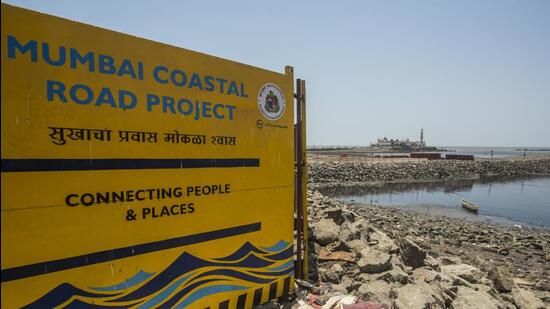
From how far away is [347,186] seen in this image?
34.2 m

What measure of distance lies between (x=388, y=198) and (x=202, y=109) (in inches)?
1085

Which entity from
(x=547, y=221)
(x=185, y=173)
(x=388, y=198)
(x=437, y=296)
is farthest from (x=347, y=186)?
(x=185, y=173)

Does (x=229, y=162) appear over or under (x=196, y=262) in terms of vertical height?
over

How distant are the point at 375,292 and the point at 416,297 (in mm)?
491

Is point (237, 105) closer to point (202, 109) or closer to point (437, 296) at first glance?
point (202, 109)

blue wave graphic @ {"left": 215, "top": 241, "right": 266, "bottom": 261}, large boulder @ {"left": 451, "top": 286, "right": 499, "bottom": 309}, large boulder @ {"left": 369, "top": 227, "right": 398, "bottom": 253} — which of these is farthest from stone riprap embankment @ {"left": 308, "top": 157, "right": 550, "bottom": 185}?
blue wave graphic @ {"left": 215, "top": 241, "right": 266, "bottom": 261}

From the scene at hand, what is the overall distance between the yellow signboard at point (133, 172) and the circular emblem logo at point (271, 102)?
1 cm

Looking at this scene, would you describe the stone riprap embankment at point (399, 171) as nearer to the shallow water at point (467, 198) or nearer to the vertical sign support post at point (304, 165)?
the shallow water at point (467, 198)

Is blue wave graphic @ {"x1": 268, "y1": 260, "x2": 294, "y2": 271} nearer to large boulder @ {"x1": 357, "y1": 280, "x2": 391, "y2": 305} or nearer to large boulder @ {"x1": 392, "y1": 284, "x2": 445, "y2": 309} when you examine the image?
large boulder @ {"x1": 357, "y1": 280, "x2": 391, "y2": 305}

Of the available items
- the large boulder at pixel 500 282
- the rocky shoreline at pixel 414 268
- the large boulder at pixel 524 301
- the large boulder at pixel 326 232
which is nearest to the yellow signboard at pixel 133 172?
the rocky shoreline at pixel 414 268

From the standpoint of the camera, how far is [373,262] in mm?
5082

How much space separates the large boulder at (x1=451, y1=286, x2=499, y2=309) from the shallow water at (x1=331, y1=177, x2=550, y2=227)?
18.0m

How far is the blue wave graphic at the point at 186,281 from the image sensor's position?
9.00ft

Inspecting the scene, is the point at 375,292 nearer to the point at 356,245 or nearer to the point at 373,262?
the point at 373,262
